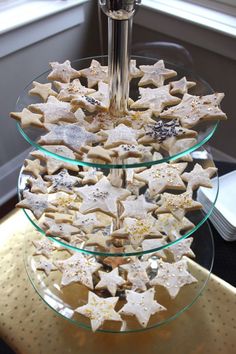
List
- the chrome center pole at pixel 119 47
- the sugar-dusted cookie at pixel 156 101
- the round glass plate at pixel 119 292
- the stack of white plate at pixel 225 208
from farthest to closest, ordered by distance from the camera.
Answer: the stack of white plate at pixel 225 208 → the round glass plate at pixel 119 292 → the sugar-dusted cookie at pixel 156 101 → the chrome center pole at pixel 119 47

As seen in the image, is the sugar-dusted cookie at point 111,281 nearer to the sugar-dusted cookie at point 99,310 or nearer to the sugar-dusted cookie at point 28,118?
the sugar-dusted cookie at point 99,310

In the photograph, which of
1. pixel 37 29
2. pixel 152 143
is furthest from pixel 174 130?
pixel 37 29

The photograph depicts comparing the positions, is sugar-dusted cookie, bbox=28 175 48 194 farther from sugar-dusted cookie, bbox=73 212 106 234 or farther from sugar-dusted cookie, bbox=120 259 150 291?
sugar-dusted cookie, bbox=120 259 150 291

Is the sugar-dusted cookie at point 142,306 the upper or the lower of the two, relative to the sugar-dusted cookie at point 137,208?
lower

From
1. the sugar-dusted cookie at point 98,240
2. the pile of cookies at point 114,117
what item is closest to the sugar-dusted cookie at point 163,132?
the pile of cookies at point 114,117

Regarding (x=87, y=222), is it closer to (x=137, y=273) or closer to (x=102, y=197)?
(x=102, y=197)

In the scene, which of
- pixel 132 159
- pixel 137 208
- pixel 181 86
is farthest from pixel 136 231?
pixel 181 86
